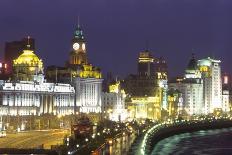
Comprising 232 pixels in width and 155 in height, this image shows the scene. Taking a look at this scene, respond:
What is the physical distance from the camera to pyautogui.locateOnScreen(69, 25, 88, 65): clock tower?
145 meters

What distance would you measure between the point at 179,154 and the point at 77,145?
20333mm

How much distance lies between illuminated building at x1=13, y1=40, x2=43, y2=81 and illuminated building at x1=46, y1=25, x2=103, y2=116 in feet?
35.0

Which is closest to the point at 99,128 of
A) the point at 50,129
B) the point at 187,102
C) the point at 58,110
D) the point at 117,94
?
the point at 50,129

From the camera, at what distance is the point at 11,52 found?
176125 mm

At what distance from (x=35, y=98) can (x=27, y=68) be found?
9190 mm

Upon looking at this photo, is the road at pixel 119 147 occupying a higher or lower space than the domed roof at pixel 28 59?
lower

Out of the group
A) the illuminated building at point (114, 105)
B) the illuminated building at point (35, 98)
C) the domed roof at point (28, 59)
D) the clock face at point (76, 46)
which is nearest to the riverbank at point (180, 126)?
the illuminated building at point (114, 105)

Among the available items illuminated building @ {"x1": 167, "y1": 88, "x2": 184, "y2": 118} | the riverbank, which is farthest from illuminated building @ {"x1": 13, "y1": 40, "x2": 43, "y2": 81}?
illuminated building @ {"x1": 167, "y1": 88, "x2": 184, "y2": 118}

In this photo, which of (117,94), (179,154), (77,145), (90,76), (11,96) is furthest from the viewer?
(117,94)

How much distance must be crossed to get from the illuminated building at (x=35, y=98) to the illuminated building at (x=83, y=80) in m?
3.25

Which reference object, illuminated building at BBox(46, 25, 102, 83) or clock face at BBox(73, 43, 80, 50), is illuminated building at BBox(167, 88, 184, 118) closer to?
illuminated building at BBox(46, 25, 102, 83)

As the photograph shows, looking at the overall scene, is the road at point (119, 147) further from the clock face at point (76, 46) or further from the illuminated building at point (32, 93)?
the clock face at point (76, 46)

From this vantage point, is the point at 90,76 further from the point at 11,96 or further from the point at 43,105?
the point at 11,96

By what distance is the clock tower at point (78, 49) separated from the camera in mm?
145000
